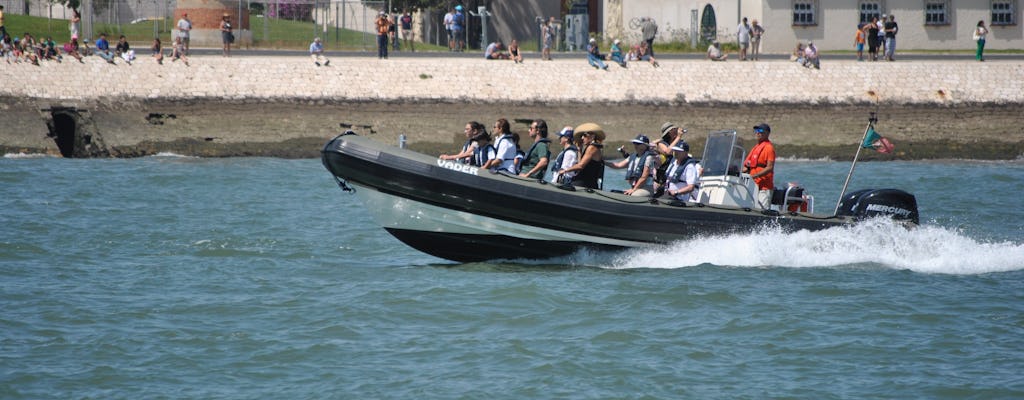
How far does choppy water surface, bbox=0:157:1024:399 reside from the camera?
27.5ft

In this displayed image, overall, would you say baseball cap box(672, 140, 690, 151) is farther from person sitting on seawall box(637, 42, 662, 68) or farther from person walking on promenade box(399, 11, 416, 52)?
person walking on promenade box(399, 11, 416, 52)

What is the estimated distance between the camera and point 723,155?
39.2ft

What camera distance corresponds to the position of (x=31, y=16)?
37375 millimetres

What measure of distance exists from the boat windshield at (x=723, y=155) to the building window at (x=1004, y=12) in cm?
2522

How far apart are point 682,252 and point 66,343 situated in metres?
5.70

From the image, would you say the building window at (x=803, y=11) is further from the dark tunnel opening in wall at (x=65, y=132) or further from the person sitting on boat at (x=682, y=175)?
the person sitting on boat at (x=682, y=175)

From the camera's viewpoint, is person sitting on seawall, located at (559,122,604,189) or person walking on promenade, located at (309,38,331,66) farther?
person walking on promenade, located at (309,38,331,66)

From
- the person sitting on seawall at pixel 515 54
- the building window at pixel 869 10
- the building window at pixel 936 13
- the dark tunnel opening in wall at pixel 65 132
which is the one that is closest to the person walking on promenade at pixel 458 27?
the person sitting on seawall at pixel 515 54

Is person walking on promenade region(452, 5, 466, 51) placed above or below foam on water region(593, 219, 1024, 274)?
above

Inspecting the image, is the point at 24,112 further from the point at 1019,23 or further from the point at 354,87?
the point at 1019,23

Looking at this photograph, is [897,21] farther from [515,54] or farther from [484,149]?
[484,149]

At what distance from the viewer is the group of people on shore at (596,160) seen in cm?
1160

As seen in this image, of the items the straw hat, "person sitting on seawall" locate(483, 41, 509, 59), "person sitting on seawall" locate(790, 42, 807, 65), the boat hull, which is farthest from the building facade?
the straw hat

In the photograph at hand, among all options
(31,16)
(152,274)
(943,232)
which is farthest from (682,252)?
(31,16)
